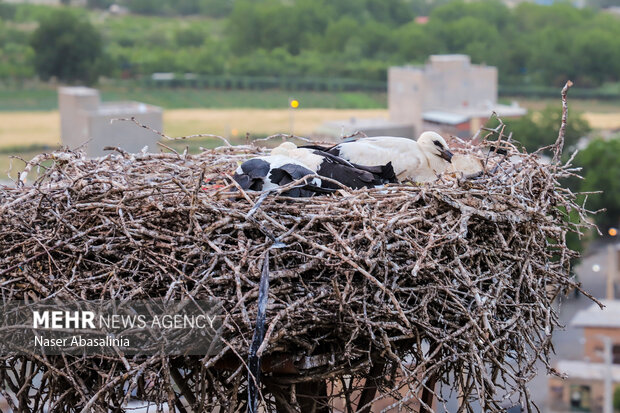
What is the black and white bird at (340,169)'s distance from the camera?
16.3ft

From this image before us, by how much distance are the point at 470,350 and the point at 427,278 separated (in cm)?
33

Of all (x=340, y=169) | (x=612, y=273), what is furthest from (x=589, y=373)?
(x=340, y=169)

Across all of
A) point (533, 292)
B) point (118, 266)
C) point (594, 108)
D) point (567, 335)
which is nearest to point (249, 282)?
point (118, 266)

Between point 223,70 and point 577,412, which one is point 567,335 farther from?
point 223,70

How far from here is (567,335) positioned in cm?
3997

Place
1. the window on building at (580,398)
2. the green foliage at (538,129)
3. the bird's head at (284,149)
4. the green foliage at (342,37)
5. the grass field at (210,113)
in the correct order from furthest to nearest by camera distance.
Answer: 1. the green foliage at (342,37)
2. the grass field at (210,113)
3. the green foliage at (538,129)
4. the window on building at (580,398)
5. the bird's head at (284,149)

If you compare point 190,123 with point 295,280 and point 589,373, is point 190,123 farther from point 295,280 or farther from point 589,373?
point 295,280

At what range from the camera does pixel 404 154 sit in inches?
209

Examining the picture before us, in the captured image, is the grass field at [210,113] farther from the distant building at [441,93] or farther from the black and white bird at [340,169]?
the black and white bird at [340,169]

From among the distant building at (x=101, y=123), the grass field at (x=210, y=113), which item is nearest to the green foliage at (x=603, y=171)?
the grass field at (x=210, y=113)

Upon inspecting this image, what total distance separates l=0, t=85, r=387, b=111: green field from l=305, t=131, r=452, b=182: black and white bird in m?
51.5

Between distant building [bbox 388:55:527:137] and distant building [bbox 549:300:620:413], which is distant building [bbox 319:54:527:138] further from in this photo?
distant building [bbox 549:300:620:413]

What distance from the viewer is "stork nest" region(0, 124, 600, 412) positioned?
159 inches

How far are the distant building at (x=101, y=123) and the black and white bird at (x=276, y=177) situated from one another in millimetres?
21199
